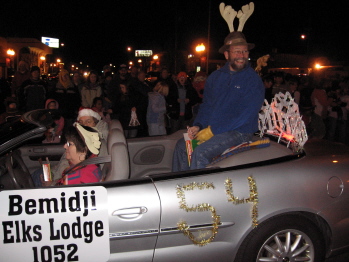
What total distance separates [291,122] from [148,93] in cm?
499

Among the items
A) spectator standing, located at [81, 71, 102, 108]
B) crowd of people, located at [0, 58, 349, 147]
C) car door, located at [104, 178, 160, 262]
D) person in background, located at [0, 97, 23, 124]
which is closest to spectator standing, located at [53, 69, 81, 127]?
crowd of people, located at [0, 58, 349, 147]

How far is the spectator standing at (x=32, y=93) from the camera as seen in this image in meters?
7.55

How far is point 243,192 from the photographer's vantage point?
8.22 feet

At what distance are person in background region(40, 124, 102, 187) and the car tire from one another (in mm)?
1323

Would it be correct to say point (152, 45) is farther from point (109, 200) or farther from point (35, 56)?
point (109, 200)

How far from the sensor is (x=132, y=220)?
7.63ft

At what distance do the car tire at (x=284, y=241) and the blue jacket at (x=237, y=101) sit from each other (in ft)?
3.32

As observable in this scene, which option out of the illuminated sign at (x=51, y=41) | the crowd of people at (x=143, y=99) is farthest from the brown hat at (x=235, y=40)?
the illuminated sign at (x=51, y=41)

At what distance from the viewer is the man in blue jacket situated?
3.23 metres

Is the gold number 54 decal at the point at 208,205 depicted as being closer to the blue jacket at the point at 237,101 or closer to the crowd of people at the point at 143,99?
the blue jacket at the point at 237,101

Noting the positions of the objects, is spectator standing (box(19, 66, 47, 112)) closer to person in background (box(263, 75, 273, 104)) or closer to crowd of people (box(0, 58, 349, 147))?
crowd of people (box(0, 58, 349, 147))

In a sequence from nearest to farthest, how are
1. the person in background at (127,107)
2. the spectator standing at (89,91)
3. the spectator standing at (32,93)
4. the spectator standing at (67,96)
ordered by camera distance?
the person in background at (127,107)
the spectator standing at (32,93)
the spectator standing at (67,96)
the spectator standing at (89,91)

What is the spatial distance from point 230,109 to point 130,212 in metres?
1.58

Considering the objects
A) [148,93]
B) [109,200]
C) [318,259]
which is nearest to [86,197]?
[109,200]
